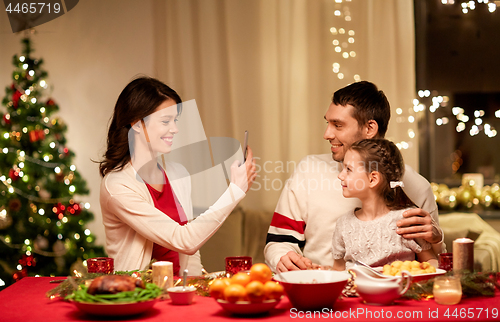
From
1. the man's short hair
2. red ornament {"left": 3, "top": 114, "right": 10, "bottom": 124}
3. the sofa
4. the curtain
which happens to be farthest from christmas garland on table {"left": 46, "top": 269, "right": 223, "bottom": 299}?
red ornament {"left": 3, "top": 114, "right": 10, "bottom": 124}

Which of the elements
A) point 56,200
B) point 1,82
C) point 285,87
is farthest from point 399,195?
point 1,82

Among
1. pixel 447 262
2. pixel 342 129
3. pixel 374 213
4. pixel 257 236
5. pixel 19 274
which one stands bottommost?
pixel 19 274

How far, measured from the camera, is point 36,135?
367cm

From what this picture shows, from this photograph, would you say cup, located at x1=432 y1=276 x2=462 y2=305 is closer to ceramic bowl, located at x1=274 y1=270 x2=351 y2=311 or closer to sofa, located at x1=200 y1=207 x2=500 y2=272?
ceramic bowl, located at x1=274 y1=270 x2=351 y2=311

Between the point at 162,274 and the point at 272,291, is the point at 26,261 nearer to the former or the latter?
the point at 162,274

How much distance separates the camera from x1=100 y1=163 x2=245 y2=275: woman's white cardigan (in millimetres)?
1911

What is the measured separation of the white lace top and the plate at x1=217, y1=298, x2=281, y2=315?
26.9 inches

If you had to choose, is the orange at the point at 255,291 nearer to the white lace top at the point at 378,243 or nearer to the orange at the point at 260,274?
the orange at the point at 260,274

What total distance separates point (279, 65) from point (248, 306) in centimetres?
306

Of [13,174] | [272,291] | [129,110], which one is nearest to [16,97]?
[13,174]

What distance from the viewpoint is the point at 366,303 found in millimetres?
1304

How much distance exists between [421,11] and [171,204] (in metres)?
3.02

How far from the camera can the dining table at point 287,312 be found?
1.18 m

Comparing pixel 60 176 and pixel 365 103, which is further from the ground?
pixel 365 103
